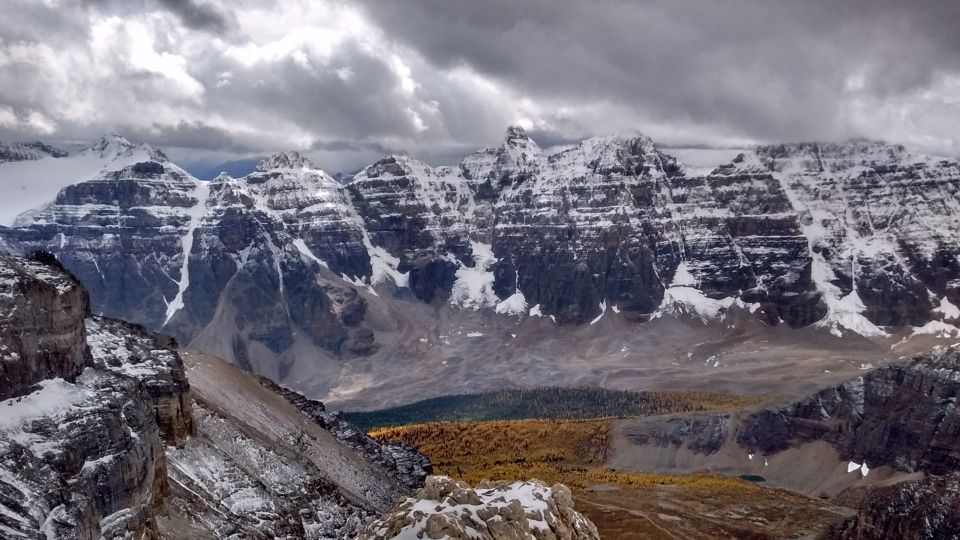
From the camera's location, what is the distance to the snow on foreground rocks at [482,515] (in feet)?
108

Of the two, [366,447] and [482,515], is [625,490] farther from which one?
[482,515]

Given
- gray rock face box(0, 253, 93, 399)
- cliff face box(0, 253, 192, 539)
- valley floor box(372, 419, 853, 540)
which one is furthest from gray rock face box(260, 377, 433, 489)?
gray rock face box(0, 253, 93, 399)

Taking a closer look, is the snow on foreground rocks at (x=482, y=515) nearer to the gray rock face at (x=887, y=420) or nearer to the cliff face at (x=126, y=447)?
the cliff face at (x=126, y=447)

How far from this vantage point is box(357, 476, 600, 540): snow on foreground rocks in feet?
108

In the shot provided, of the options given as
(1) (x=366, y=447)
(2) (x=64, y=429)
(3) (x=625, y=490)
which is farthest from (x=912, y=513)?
(2) (x=64, y=429)

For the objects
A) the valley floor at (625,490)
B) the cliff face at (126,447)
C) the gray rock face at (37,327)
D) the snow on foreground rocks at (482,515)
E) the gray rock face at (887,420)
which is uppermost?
the gray rock face at (37,327)

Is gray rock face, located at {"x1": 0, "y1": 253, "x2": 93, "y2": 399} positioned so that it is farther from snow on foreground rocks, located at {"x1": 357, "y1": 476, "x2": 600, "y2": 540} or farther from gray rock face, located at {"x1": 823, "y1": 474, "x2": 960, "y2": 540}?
gray rock face, located at {"x1": 823, "y1": 474, "x2": 960, "y2": 540}

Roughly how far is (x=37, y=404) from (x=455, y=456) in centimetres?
13297

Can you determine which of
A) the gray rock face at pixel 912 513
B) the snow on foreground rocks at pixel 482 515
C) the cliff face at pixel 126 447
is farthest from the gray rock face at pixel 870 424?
the snow on foreground rocks at pixel 482 515

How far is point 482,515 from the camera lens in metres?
34.1

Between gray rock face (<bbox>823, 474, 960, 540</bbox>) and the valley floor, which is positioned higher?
gray rock face (<bbox>823, 474, 960, 540</bbox>)

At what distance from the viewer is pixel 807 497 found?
143 m

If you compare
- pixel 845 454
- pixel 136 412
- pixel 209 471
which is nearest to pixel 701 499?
pixel 845 454

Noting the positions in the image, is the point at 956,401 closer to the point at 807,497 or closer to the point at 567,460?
the point at 807,497
